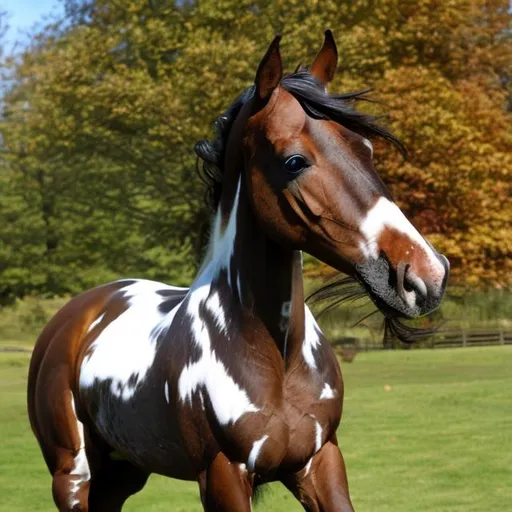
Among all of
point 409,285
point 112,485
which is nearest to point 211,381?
point 409,285

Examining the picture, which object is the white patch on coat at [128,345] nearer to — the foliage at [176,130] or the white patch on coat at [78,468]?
the white patch on coat at [78,468]

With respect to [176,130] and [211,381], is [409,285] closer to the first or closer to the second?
[211,381]

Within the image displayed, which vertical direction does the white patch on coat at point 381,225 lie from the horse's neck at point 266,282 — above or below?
above

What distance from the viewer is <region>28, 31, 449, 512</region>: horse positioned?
4.28 metres

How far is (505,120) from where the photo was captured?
39.1 metres

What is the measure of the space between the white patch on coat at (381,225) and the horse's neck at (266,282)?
0.55m

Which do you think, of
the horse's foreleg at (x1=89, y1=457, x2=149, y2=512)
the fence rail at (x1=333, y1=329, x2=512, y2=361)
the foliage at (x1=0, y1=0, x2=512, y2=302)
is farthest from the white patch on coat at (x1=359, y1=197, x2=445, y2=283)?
the fence rail at (x1=333, y1=329, x2=512, y2=361)

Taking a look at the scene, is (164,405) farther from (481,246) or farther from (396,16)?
(396,16)

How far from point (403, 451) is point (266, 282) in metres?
7.99

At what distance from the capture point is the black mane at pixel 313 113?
4492 mm

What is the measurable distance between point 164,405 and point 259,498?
0.58 metres

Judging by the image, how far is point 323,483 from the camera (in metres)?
4.69

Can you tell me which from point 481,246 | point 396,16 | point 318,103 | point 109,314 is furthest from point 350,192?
point 396,16

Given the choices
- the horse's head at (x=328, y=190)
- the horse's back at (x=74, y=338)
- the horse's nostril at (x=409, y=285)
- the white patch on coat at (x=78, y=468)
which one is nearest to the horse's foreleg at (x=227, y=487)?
the horse's head at (x=328, y=190)
